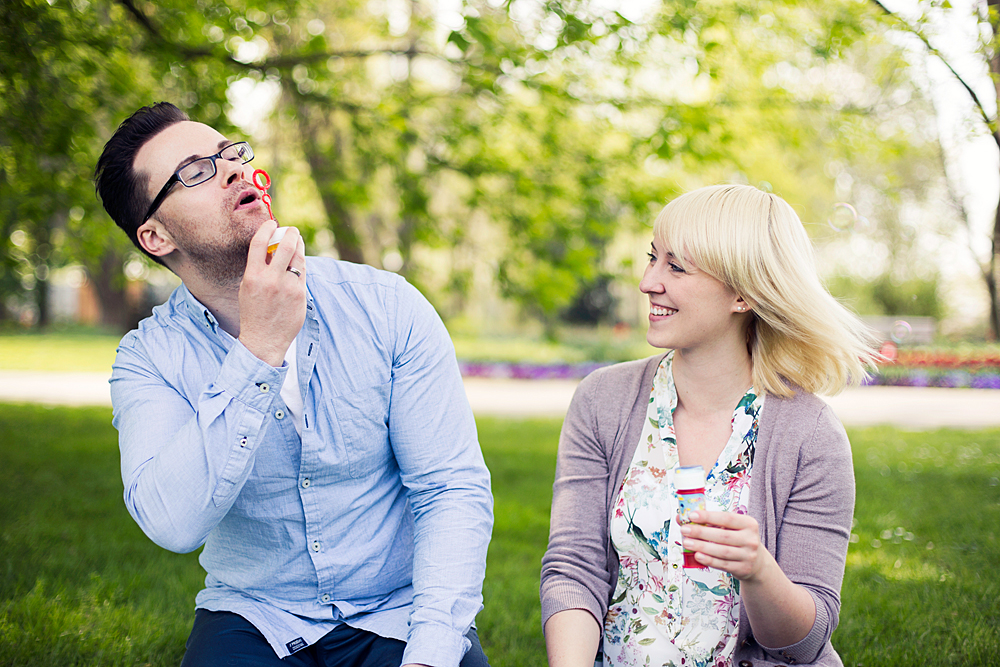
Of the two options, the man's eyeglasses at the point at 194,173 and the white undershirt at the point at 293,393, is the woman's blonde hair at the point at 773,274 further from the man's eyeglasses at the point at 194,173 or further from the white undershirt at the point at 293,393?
the man's eyeglasses at the point at 194,173

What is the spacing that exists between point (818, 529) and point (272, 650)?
4.80 ft

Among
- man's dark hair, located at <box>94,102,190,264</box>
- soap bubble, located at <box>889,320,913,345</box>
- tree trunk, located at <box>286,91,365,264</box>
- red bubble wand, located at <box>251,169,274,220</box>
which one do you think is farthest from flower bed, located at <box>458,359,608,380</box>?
red bubble wand, located at <box>251,169,274,220</box>

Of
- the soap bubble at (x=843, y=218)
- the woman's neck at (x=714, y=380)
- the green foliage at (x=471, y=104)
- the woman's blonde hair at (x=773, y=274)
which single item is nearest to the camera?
the woman's blonde hair at (x=773, y=274)

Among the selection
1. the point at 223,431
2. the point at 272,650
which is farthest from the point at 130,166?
the point at 272,650

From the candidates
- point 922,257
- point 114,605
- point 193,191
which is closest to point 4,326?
point 114,605

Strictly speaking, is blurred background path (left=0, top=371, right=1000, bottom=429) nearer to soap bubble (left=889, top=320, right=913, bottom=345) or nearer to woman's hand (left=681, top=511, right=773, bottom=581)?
soap bubble (left=889, top=320, right=913, bottom=345)

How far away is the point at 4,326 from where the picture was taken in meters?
25.9

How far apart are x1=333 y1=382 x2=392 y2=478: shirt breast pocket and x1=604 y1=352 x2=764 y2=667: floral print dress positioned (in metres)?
0.70

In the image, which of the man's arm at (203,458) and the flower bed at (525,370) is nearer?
the man's arm at (203,458)

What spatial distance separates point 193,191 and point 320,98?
197 inches

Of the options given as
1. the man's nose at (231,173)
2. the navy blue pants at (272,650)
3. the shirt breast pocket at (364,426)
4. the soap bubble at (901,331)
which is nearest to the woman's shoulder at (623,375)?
the shirt breast pocket at (364,426)

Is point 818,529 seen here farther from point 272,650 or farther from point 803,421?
point 272,650

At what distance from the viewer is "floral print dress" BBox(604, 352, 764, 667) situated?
6.59 ft

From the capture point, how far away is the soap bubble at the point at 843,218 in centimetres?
359
